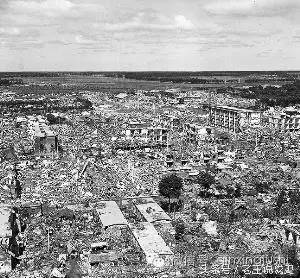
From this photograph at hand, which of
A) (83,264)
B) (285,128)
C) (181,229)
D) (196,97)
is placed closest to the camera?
(83,264)

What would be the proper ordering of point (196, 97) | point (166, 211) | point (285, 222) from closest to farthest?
point (285, 222), point (166, 211), point (196, 97)

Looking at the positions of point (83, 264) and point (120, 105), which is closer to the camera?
point (83, 264)

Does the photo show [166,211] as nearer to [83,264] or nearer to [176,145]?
[83,264]

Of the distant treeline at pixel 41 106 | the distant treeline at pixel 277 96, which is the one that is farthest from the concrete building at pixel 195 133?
the distant treeline at pixel 277 96

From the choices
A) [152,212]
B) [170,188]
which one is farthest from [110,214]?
[170,188]

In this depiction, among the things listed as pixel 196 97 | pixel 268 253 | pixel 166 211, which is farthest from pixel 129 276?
pixel 196 97

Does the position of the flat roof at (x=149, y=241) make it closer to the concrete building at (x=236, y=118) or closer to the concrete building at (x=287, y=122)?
the concrete building at (x=236, y=118)

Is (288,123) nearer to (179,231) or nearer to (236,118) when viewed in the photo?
(236,118)
